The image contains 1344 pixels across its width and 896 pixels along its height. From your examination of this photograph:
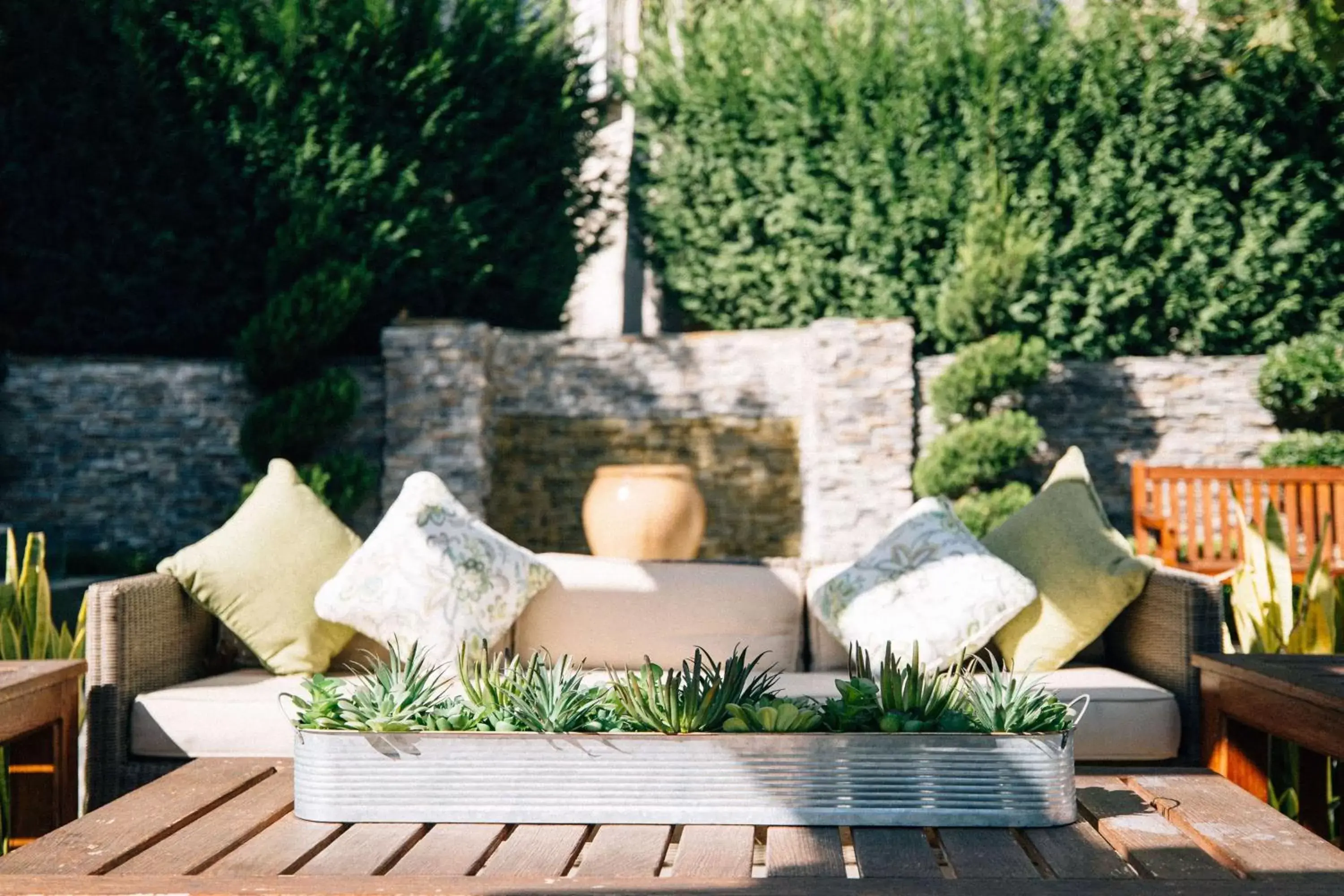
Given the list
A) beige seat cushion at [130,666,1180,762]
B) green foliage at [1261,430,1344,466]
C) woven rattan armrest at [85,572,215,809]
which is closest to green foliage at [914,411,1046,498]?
green foliage at [1261,430,1344,466]

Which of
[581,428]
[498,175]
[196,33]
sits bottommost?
[581,428]

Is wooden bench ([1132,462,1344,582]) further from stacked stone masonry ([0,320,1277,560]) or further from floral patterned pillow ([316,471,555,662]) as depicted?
floral patterned pillow ([316,471,555,662])

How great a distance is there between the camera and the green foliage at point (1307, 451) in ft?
22.9

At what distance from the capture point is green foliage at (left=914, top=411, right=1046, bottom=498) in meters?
7.03

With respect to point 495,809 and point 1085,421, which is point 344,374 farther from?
point 495,809

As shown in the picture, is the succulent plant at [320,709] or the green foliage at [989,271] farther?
the green foliage at [989,271]

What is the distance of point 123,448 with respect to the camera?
23.9ft

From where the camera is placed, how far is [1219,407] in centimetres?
757

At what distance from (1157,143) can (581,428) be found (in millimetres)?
4239

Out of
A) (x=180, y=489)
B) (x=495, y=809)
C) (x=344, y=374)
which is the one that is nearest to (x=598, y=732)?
(x=495, y=809)

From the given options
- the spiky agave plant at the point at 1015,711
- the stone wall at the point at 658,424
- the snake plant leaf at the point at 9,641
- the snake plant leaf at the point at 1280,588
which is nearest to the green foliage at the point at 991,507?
the stone wall at the point at 658,424

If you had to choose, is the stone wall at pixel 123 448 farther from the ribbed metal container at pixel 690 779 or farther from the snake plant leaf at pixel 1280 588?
the ribbed metal container at pixel 690 779

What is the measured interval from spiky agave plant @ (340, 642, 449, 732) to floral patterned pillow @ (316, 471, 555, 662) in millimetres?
1111

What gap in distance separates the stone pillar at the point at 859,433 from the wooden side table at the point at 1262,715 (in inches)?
176
